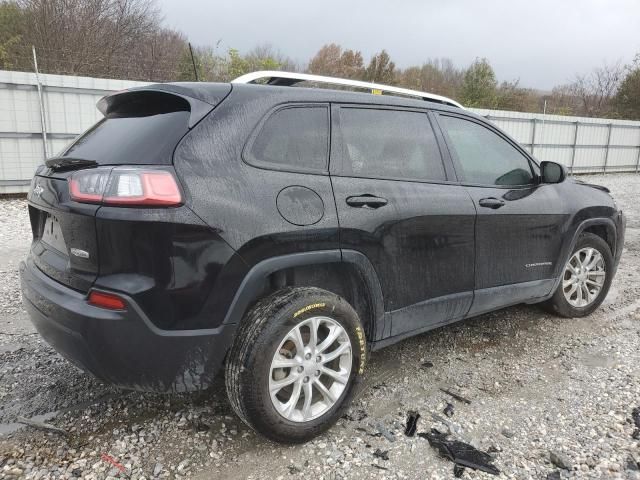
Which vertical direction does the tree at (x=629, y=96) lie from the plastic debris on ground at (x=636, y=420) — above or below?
above

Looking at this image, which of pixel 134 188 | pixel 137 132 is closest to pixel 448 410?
pixel 134 188

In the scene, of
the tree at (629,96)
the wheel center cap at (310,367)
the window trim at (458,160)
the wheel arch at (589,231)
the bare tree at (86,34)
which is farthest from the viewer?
the tree at (629,96)

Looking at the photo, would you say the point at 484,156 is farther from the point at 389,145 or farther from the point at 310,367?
the point at 310,367

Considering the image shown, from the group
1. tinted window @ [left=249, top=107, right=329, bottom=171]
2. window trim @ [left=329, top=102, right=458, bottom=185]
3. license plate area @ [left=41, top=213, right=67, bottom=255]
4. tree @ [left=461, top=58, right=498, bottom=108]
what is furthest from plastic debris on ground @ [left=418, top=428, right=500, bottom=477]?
tree @ [left=461, top=58, right=498, bottom=108]

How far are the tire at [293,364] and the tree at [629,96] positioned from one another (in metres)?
30.7

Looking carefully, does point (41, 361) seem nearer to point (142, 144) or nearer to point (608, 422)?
point (142, 144)

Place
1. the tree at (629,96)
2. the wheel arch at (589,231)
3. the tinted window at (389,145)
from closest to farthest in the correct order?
1. the tinted window at (389,145)
2. the wheel arch at (589,231)
3. the tree at (629,96)

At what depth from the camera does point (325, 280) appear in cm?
261

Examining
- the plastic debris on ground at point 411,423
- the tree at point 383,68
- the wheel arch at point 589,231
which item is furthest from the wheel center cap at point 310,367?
the tree at point 383,68

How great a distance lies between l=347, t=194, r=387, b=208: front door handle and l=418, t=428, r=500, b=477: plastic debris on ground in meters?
1.22

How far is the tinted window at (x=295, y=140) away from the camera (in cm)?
236

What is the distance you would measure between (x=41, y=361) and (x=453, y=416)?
2.63 metres

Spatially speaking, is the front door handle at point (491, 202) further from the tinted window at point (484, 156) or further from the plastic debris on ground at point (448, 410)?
the plastic debris on ground at point (448, 410)

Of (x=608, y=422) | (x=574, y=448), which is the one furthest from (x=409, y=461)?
(x=608, y=422)
